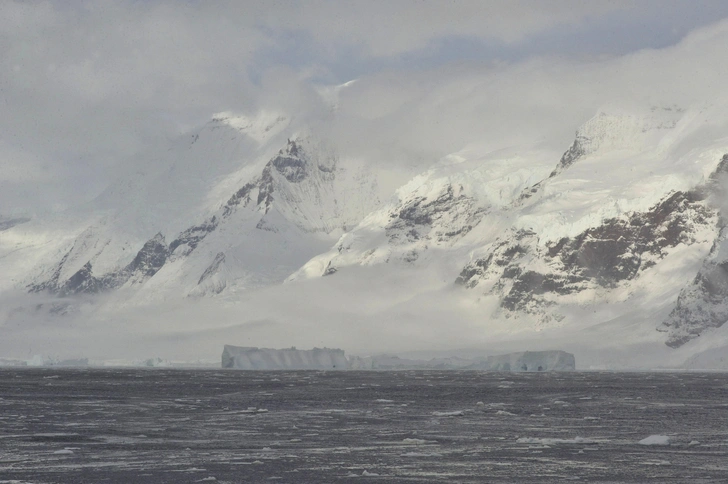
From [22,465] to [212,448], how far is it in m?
16.6

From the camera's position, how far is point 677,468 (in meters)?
92.8

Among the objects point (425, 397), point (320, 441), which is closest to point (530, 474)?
point (320, 441)

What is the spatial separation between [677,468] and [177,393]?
354 ft

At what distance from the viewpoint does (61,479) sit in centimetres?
8706

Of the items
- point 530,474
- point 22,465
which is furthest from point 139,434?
point 530,474

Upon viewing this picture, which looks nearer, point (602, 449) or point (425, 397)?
point (602, 449)

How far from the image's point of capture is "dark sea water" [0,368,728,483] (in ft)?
297

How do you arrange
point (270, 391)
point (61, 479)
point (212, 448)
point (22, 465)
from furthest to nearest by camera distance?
point (270, 391) < point (212, 448) < point (22, 465) < point (61, 479)

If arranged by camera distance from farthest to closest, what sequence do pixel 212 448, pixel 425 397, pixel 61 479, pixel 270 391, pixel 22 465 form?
pixel 270 391, pixel 425 397, pixel 212 448, pixel 22 465, pixel 61 479

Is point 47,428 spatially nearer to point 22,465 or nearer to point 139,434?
point 139,434

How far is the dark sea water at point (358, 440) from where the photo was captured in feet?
297

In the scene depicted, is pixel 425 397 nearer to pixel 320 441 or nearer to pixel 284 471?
pixel 320 441

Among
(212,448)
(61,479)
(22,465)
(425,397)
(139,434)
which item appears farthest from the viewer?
(425,397)

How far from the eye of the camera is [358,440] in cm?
11056
